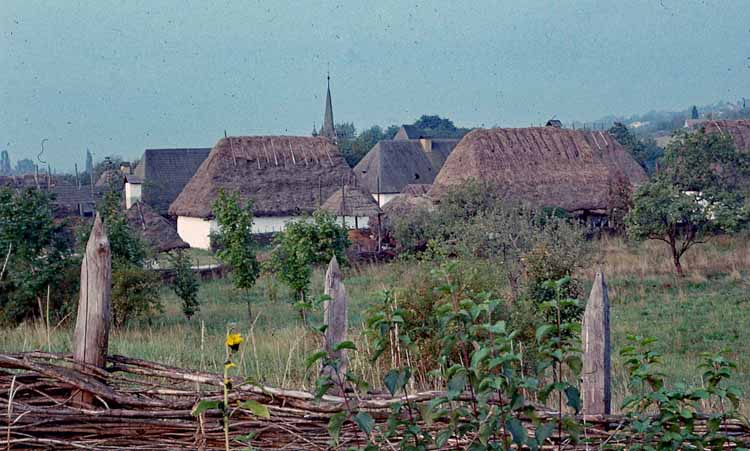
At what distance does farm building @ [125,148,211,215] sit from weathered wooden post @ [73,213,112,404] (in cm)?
3599

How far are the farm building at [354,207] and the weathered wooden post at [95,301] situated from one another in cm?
2593

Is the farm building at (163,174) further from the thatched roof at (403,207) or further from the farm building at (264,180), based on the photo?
the thatched roof at (403,207)

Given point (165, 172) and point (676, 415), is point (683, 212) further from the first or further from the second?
point (165, 172)

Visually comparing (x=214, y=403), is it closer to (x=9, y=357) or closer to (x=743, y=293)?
(x=9, y=357)

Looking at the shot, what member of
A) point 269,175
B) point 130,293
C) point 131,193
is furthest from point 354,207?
point 130,293

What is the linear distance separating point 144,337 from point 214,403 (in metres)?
8.78

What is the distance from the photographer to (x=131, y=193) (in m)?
37.8

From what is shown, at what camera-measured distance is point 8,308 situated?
1241 cm

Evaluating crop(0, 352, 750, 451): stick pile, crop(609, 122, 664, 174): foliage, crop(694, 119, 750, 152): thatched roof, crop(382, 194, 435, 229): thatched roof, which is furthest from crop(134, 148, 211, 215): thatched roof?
crop(0, 352, 750, 451): stick pile

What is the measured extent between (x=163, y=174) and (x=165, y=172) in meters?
0.20

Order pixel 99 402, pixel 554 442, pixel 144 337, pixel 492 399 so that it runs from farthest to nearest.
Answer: pixel 144 337 < pixel 99 402 < pixel 554 442 < pixel 492 399

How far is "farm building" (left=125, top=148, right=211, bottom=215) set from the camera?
39.9 m

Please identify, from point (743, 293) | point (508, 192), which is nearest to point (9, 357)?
point (743, 293)

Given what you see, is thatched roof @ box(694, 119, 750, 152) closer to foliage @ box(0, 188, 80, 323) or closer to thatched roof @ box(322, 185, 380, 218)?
thatched roof @ box(322, 185, 380, 218)
